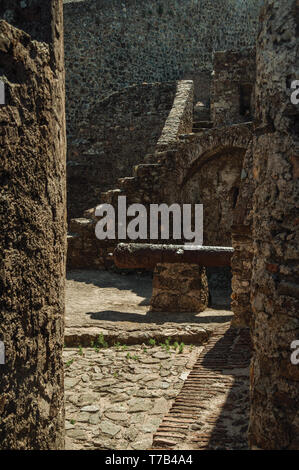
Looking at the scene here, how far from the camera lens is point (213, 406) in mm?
3475

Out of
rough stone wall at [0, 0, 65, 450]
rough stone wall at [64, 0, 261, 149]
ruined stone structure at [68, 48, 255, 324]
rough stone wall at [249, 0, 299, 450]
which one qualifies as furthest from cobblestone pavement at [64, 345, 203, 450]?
rough stone wall at [64, 0, 261, 149]

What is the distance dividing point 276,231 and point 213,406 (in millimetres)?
1758

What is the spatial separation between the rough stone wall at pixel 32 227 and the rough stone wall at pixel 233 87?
10.9 m

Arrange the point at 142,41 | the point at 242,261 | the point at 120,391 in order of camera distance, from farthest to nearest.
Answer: the point at 142,41 → the point at 242,261 → the point at 120,391

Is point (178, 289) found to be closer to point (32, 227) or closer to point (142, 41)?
point (32, 227)

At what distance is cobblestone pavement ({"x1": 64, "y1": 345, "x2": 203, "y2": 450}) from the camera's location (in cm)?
384

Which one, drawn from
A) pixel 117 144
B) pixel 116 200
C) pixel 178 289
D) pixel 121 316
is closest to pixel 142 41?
pixel 117 144

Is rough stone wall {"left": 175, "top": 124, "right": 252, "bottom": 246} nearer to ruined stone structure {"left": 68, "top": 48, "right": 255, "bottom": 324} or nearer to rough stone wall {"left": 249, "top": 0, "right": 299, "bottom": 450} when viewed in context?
ruined stone structure {"left": 68, "top": 48, "right": 255, "bottom": 324}

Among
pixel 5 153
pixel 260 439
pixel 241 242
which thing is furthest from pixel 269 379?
pixel 241 242

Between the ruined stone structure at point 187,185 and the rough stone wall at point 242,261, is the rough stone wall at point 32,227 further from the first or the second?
the ruined stone structure at point 187,185

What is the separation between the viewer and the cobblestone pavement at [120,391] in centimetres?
384

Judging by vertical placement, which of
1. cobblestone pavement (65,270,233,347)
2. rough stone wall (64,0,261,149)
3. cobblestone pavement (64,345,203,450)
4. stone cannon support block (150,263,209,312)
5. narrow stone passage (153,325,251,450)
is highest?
rough stone wall (64,0,261,149)

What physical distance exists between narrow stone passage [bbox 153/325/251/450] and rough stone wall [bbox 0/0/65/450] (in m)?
0.89

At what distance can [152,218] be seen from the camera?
11039 mm
